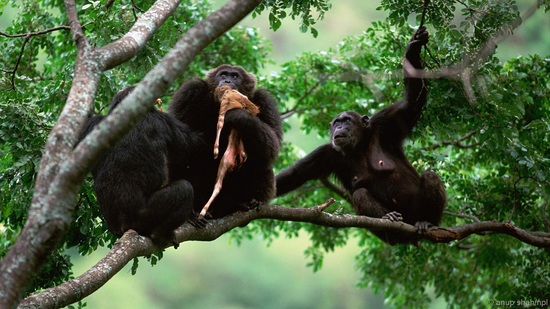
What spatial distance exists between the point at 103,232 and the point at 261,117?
2467mm

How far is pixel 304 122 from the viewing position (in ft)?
37.3

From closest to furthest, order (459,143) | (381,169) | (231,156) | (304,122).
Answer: (231,156), (381,169), (459,143), (304,122)

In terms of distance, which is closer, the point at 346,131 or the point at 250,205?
the point at 250,205

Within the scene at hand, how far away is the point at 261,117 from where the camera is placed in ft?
24.1

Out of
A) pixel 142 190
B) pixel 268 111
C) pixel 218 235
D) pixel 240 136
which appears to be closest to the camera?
pixel 142 190

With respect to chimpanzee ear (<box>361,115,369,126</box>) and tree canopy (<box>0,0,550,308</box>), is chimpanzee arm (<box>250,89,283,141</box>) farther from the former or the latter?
chimpanzee ear (<box>361,115,369,126</box>)

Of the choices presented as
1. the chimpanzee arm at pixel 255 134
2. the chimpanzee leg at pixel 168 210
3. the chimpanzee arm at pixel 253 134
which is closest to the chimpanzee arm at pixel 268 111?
the chimpanzee arm at pixel 255 134

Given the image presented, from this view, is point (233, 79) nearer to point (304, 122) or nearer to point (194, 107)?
point (194, 107)

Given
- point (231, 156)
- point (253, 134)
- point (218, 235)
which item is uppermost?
point (253, 134)

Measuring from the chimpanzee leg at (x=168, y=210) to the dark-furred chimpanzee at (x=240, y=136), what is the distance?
124 cm

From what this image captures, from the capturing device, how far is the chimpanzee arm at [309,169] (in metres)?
8.77

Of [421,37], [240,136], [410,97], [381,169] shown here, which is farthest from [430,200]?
[240,136]

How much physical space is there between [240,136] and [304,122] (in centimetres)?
492

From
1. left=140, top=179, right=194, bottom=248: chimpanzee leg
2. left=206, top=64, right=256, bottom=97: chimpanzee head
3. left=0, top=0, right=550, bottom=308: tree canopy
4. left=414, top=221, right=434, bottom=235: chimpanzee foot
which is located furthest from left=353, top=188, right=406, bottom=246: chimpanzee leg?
left=140, top=179, right=194, bottom=248: chimpanzee leg
